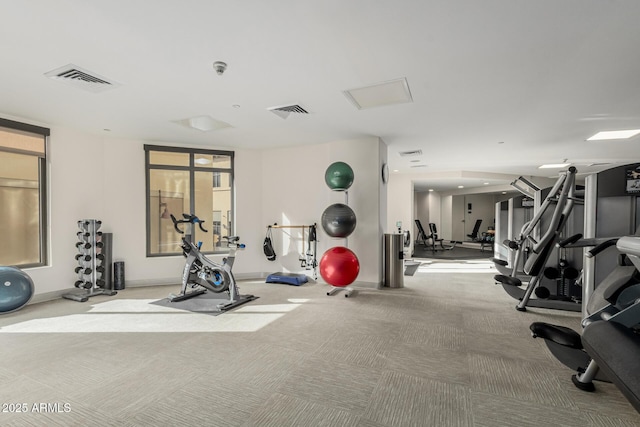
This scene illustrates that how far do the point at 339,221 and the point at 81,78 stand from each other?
3617mm

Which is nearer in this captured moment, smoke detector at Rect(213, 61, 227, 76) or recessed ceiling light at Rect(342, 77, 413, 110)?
smoke detector at Rect(213, 61, 227, 76)

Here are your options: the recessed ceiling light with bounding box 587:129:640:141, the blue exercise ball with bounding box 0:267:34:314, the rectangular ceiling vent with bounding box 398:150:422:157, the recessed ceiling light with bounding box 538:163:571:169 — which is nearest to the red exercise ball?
the rectangular ceiling vent with bounding box 398:150:422:157

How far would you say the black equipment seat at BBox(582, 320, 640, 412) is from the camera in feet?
4.55

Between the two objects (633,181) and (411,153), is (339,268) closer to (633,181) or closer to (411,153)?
(633,181)

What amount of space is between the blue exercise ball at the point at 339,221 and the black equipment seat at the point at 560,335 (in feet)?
9.51

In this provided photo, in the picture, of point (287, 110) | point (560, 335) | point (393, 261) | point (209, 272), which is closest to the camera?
point (560, 335)

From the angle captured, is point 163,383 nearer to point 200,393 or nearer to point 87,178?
point 200,393

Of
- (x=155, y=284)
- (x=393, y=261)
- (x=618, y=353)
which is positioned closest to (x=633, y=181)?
(x=618, y=353)

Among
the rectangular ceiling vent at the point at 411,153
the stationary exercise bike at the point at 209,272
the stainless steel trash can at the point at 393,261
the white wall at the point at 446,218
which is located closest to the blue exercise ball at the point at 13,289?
the stationary exercise bike at the point at 209,272

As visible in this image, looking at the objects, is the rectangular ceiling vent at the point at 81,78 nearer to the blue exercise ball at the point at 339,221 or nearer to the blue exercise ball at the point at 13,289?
the blue exercise ball at the point at 13,289

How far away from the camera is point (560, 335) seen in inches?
92.7

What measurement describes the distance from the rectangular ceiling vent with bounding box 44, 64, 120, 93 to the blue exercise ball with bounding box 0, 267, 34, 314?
264cm

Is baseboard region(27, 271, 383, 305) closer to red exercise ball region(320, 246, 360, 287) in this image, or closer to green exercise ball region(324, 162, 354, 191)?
red exercise ball region(320, 246, 360, 287)

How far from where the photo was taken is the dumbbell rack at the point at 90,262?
16.6 ft
